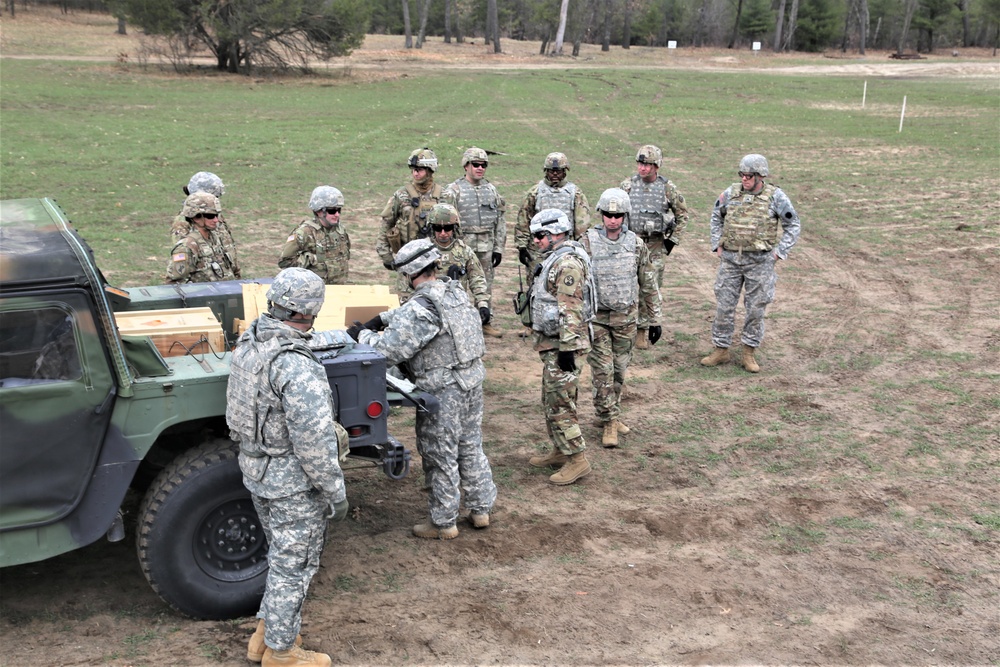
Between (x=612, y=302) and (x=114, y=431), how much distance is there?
4.26 meters

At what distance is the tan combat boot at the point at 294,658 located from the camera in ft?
16.0

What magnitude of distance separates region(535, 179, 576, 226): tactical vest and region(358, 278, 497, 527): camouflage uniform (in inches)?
160

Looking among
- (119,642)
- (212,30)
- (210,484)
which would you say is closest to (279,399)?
(210,484)

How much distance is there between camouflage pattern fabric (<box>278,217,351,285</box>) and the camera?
8.80 metres

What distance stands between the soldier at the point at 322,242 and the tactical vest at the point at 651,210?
3350mm

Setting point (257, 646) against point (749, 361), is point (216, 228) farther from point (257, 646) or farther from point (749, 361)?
point (749, 361)

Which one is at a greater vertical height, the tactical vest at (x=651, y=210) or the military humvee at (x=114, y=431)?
the tactical vest at (x=651, y=210)

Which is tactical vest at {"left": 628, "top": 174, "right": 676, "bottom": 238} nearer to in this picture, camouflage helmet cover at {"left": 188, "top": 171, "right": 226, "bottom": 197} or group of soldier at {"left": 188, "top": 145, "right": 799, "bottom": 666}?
group of soldier at {"left": 188, "top": 145, "right": 799, "bottom": 666}

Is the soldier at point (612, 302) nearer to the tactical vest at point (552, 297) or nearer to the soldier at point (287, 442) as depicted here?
the tactical vest at point (552, 297)

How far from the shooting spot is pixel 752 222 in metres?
9.59

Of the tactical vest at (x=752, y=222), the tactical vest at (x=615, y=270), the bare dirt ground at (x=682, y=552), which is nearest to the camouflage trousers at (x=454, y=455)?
the bare dirt ground at (x=682, y=552)

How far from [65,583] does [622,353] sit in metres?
4.62

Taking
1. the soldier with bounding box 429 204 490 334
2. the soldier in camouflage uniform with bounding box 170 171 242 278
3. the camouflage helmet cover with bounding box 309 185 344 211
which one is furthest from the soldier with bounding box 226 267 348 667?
the soldier in camouflage uniform with bounding box 170 171 242 278

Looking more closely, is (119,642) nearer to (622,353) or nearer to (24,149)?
(622,353)
